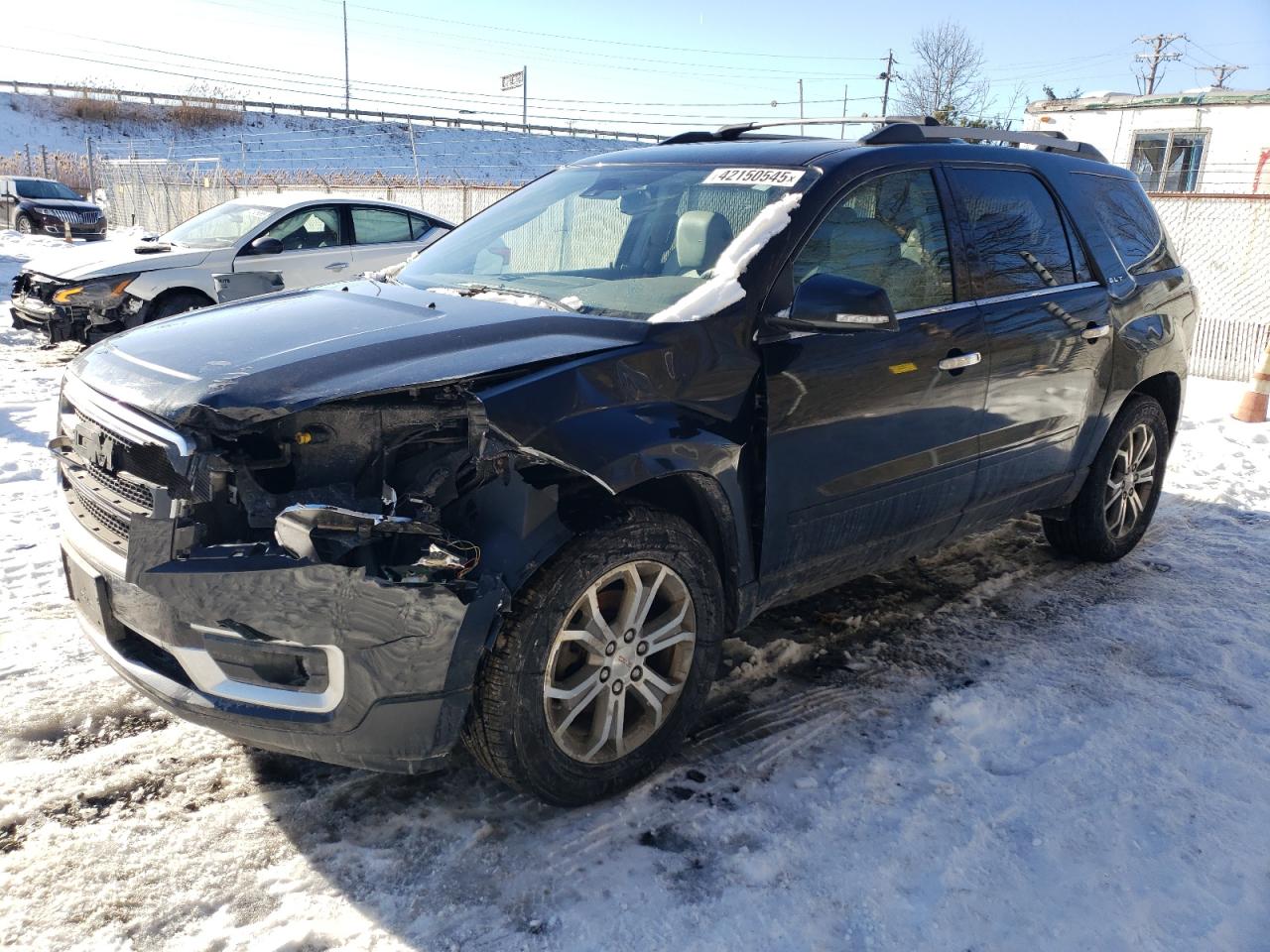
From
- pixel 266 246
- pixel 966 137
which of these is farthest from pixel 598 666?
pixel 266 246

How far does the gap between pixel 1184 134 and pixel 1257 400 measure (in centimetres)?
2219

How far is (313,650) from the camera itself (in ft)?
7.82

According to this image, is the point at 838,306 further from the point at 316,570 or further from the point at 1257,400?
the point at 1257,400

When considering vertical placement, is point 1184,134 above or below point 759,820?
above

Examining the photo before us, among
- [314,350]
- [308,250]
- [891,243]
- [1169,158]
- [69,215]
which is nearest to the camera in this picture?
[314,350]

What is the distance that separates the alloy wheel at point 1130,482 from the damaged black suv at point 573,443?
851 mm

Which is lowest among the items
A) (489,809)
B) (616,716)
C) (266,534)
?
(489,809)

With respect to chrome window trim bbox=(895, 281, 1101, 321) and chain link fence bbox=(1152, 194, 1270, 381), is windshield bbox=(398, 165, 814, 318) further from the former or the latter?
chain link fence bbox=(1152, 194, 1270, 381)

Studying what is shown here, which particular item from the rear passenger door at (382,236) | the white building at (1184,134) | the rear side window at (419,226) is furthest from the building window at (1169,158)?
A: the rear passenger door at (382,236)

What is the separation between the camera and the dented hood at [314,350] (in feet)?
8.01

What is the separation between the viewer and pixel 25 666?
3.56 metres

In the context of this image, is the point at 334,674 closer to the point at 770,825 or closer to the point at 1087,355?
the point at 770,825

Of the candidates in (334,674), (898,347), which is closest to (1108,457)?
(898,347)

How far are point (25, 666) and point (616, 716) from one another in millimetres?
2296
